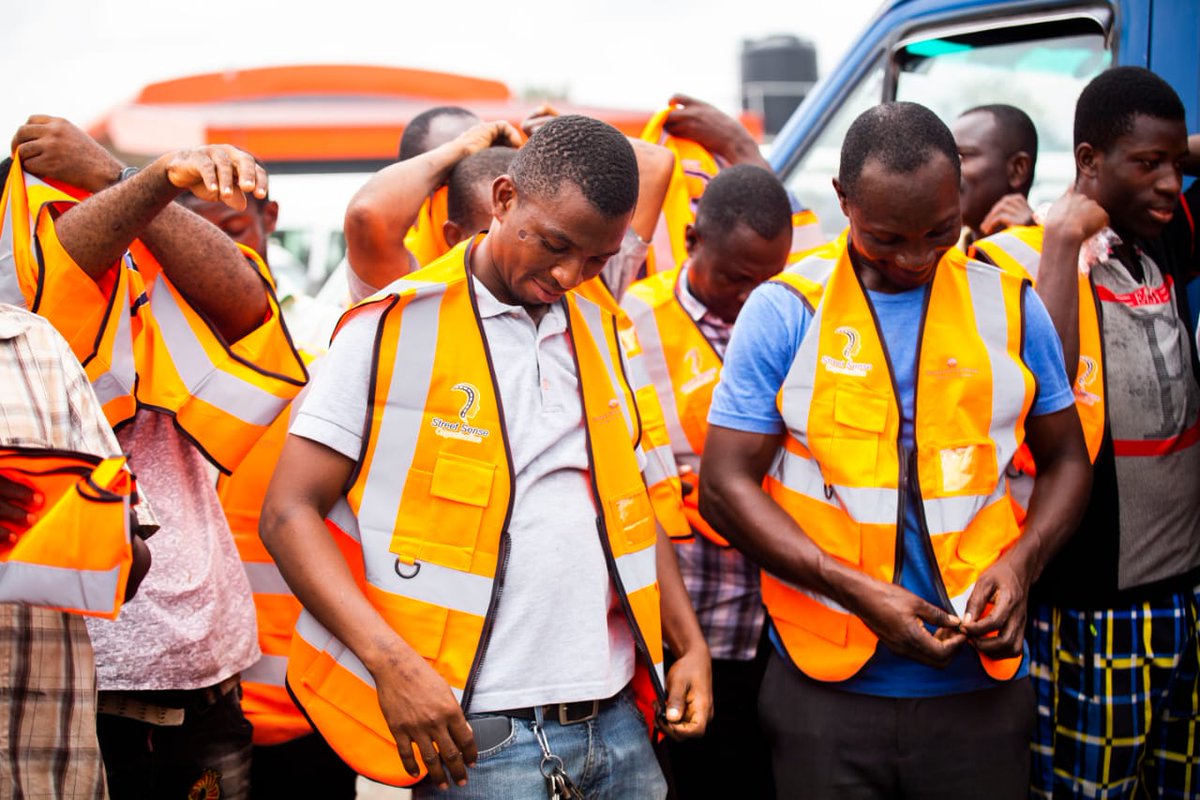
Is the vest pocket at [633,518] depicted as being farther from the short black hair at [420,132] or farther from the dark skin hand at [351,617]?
the short black hair at [420,132]

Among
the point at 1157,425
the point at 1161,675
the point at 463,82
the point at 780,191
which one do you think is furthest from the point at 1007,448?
the point at 463,82

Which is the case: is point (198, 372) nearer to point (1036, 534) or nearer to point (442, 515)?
point (442, 515)

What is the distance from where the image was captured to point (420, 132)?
3906mm

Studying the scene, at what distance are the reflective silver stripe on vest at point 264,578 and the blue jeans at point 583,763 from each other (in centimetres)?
114

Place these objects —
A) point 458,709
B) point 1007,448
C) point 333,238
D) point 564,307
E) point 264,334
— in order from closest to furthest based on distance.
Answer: point 458,709 → point 564,307 → point 1007,448 → point 264,334 → point 333,238

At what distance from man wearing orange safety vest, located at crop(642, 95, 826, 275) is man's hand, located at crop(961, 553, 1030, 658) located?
6.10ft

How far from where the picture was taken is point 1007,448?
8.70 feet

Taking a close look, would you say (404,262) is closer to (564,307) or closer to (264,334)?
(264,334)

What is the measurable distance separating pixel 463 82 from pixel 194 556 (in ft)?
41.0

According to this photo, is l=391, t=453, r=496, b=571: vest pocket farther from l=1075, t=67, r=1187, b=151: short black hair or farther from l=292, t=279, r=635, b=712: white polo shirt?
l=1075, t=67, r=1187, b=151: short black hair

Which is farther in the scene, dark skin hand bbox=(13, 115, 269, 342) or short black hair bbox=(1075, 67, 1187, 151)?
short black hair bbox=(1075, 67, 1187, 151)

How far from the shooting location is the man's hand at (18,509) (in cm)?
196

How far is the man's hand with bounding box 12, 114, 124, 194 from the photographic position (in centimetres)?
254

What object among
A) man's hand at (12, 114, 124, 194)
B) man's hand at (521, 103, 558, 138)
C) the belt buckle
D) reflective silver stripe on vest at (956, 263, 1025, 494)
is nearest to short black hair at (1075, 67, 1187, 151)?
reflective silver stripe on vest at (956, 263, 1025, 494)
